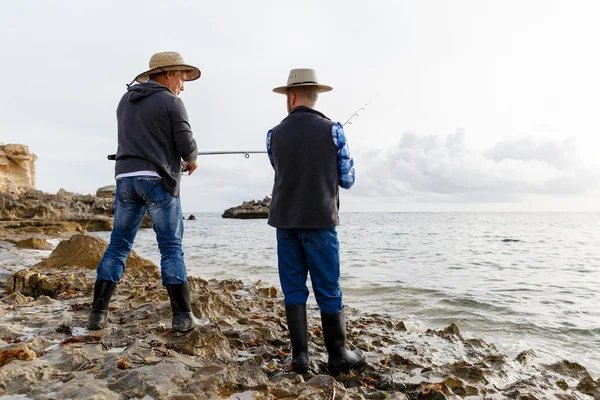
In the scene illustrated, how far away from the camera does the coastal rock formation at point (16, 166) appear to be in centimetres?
3981

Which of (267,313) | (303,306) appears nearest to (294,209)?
(303,306)

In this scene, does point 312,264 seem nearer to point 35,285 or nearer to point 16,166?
point 35,285

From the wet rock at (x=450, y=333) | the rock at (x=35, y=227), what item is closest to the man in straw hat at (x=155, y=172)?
the wet rock at (x=450, y=333)

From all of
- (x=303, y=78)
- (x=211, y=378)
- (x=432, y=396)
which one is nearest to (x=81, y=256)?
(x=211, y=378)

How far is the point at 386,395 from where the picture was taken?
3070 millimetres

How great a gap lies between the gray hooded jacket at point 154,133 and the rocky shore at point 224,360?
143cm

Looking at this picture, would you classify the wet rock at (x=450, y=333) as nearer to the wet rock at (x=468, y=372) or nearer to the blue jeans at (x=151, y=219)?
the wet rock at (x=468, y=372)

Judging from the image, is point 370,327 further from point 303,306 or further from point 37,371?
point 37,371

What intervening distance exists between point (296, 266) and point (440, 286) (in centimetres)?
688

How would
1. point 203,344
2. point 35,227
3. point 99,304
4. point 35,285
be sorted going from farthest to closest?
point 35,227 → point 35,285 → point 99,304 → point 203,344

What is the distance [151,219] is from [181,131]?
2.70ft

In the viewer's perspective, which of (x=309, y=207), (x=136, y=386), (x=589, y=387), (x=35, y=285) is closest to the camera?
(x=136, y=386)

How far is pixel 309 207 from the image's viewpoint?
3.33m

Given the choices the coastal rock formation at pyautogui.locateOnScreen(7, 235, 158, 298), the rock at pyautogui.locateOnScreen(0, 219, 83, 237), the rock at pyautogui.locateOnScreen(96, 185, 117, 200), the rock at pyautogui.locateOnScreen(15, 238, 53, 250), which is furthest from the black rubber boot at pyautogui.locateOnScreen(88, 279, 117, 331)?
the rock at pyautogui.locateOnScreen(96, 185, 117, 200)
